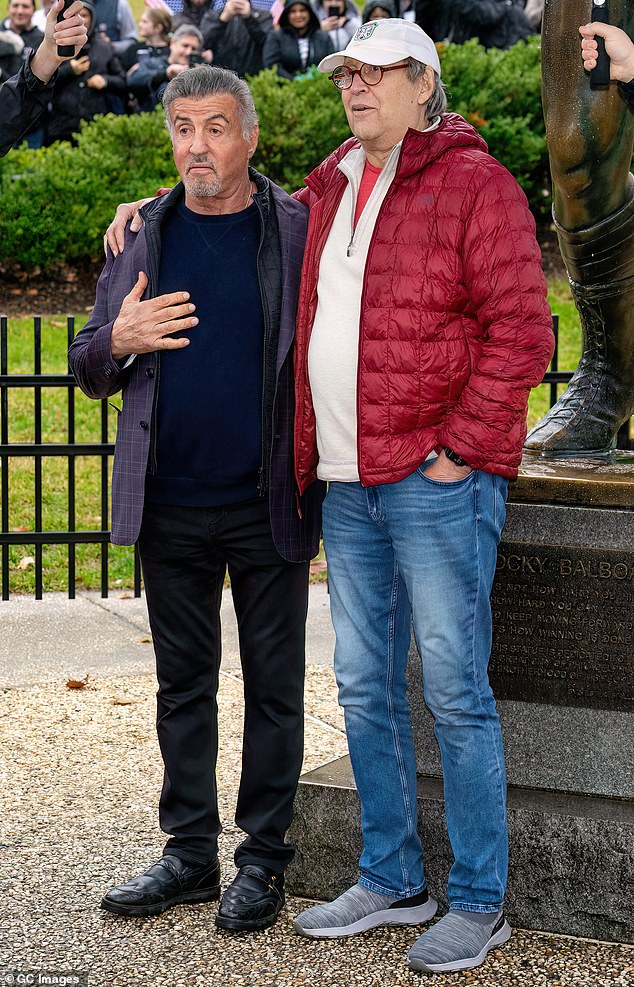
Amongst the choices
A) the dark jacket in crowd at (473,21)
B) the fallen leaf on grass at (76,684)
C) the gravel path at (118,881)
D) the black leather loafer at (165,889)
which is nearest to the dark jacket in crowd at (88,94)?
the dark jacket in crowd at (473,21)

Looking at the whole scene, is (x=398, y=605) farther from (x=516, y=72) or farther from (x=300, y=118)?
(x=516, y=72)

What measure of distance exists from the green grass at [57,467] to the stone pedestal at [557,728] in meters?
4.08

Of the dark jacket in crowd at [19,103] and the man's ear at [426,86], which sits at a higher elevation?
the dark jacket in crowd at [19,103]

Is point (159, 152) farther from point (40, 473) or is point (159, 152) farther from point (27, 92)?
point (27, 92)

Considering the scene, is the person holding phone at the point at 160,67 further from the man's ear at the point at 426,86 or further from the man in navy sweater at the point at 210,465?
the man's ear at the point at 426,86

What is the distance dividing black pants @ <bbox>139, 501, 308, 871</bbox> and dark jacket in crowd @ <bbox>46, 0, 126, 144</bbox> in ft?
37.8

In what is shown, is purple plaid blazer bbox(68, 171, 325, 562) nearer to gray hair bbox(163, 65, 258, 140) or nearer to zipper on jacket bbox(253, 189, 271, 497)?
zipper on jacket bbox(253, 189, 271, 497)

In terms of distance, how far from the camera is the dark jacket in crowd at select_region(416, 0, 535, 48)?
16.0 metres

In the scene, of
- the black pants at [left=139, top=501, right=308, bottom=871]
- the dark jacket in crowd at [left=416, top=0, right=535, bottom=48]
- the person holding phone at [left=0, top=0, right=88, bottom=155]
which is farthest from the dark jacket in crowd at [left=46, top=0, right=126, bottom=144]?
the black pants at [left=139, top=501, right=308, bottom=871]

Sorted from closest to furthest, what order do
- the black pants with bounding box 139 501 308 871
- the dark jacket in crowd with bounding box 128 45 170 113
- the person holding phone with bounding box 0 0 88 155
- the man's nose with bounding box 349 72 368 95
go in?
1. the man's nose with bounding box 349 72 368 95
2. the black pants with bounding box 139 501 308 871
3. the person holding phone with bounding box 0 0 88 155
4. the dark jacket in crowd with bounding box 128 45 170 113

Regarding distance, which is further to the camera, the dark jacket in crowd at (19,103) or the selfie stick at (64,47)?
the dark jacket in crowd at (19,103)

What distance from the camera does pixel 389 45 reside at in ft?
11.3

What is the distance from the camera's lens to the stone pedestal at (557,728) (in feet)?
12.5

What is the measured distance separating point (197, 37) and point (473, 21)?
3.55 m
